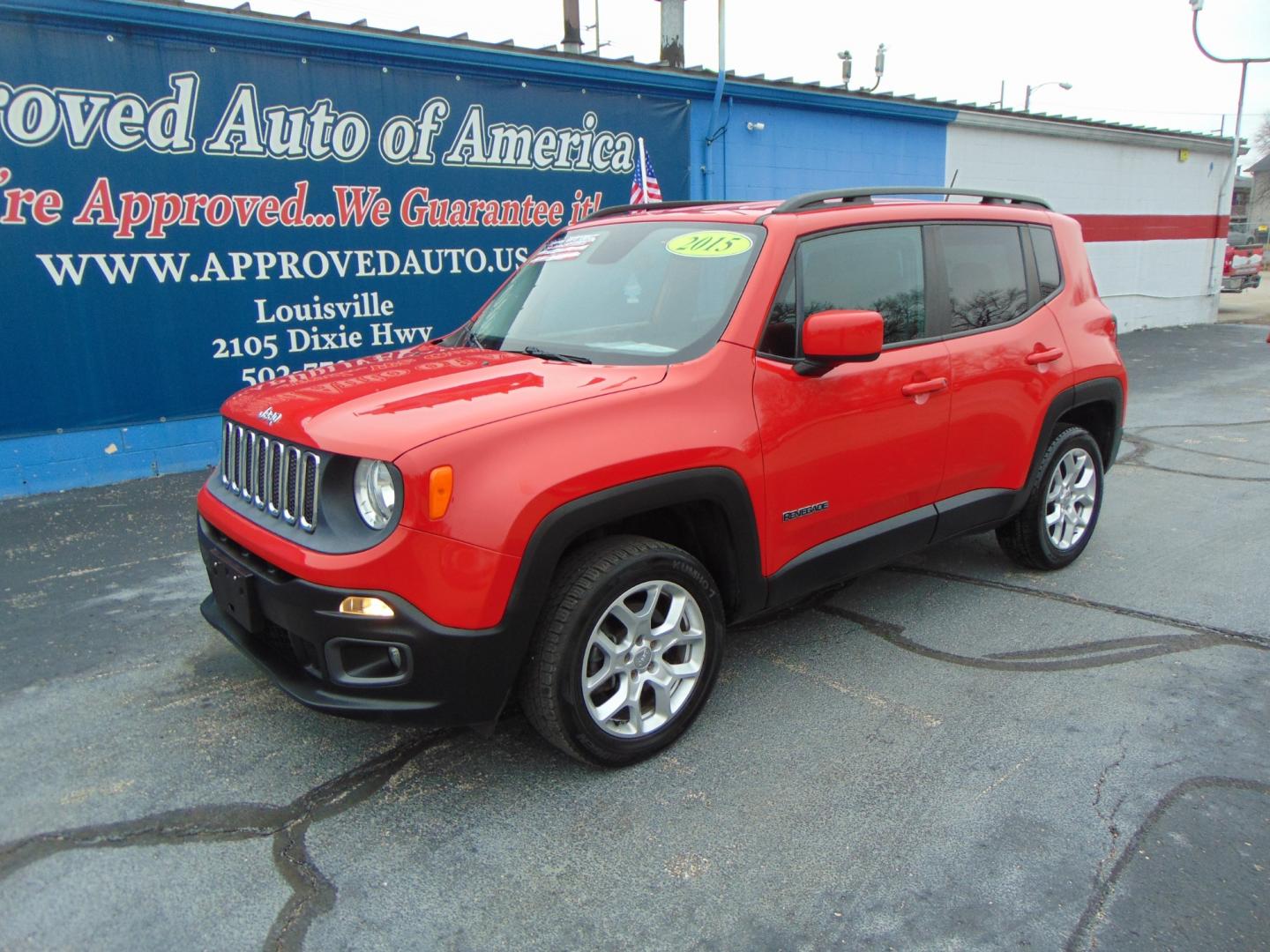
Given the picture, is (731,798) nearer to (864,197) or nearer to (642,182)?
(864,197)

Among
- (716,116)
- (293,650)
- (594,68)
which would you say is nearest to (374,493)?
(293,650)

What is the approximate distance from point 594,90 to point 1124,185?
12.0 metres

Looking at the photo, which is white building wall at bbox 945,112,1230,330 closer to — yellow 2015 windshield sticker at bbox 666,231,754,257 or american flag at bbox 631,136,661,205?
american flag at bbox 631,136,661,205

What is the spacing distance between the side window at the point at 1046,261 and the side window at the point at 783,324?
1.82m

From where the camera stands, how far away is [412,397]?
3.07 m

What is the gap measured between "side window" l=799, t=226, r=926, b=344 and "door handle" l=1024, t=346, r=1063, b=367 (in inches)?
29.8

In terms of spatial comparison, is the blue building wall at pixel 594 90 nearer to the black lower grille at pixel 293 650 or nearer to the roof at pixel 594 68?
the roof at pixel 594 68

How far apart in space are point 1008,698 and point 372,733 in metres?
2.42

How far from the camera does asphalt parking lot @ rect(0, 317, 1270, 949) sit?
97.3 inches

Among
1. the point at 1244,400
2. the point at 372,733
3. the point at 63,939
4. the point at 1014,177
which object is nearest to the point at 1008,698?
the point at 372,733

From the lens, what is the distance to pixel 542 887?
260 centimetres

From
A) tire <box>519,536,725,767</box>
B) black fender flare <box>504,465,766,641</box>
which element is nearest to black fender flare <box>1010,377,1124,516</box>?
black fender flare <box>504,465,766,641</box>

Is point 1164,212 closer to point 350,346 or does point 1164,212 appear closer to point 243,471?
point 350,346

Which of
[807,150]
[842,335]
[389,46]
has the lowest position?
[842,335]
